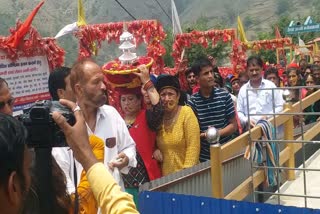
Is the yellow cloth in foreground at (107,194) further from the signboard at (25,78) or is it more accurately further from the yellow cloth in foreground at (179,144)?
the signboard at (25,78)

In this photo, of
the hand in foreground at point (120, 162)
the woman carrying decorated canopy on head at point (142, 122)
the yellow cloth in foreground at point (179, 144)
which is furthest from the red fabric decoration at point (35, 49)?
the hand in foreground at point (120, 162)

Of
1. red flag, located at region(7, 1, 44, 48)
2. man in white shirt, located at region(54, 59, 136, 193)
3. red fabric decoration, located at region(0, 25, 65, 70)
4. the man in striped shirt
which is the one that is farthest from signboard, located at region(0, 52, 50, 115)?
man in white shirt, located at region(54, 59, 136, 193)

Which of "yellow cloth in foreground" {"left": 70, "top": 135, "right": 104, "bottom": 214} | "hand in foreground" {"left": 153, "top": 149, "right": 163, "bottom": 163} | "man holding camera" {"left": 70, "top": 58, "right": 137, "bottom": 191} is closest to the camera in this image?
"yellow cloth in foreground" {"left": 70, "top": 135, "right": 104, "bottom": 214}

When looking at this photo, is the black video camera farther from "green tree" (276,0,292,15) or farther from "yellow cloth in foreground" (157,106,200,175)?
"green tree" (276,0,292,15)

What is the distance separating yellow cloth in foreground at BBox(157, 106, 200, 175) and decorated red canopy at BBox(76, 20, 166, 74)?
4535 mm

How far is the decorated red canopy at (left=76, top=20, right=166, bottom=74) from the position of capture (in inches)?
344

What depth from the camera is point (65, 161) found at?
2.72 m

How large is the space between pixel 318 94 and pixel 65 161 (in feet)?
10.2

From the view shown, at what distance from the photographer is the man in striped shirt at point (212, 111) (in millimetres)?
A: 4488

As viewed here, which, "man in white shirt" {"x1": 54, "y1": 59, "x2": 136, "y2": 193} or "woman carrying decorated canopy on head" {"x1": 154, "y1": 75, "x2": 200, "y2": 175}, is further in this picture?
"woman carrying decorated canopy on head" {"x1": 154, "y1": 75, "x2": 200, "y2": 175}

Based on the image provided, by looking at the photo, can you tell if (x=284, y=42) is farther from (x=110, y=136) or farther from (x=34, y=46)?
(x=110, y=136)

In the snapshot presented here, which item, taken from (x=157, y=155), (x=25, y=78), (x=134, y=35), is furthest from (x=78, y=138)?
(x=134, y=35)

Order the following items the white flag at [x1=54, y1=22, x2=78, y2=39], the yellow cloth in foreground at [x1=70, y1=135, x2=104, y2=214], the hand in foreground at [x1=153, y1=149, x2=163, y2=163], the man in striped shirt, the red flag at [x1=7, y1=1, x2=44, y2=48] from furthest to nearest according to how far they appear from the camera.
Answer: the white flag at [x1=54, y1=22, x2=78, y2=39] < the red flag at [x1=7, y1=1, x2=44, y2=48] < the man in striped shirt < the hand in foreground at [x1=153, y1=149, x2=163, y2=163] < the yellow cloth in foreground at [x1=70, y1=135, x2=104, y2=214]

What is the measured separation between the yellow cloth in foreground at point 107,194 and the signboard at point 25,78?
140 inches
